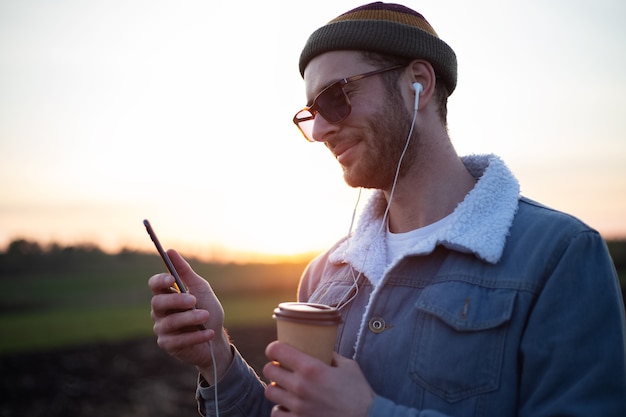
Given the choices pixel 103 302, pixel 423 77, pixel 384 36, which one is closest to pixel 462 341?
pixel 423 77

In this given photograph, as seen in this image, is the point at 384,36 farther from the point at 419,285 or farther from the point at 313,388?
the point at 313,388

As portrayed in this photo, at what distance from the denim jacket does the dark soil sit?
8.42 meters

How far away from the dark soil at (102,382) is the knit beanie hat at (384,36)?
8.76 m

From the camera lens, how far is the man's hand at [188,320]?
6.48 feet

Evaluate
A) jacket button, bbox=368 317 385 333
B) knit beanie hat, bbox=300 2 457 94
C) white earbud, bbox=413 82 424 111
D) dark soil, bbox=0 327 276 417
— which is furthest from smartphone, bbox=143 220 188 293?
dark soil, bbox=0 327 276 417

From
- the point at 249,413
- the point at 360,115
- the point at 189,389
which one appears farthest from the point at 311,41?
the point at 189,389

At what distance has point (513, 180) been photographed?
7.38 feet

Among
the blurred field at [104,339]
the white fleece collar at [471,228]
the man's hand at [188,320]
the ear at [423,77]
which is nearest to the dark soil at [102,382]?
the blurred field at [104,339]

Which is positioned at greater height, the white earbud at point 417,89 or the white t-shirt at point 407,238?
the white earbud at point 417,89

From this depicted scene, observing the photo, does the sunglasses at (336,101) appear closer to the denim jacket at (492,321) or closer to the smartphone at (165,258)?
the denim jacket at (492,321)

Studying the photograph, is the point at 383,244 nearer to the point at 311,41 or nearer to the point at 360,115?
the point at 360,115

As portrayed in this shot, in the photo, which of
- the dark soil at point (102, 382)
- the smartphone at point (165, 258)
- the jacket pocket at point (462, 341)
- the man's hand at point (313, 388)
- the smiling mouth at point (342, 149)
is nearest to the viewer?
the man's hand at point (313, 388)

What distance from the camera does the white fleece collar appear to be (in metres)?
1.98

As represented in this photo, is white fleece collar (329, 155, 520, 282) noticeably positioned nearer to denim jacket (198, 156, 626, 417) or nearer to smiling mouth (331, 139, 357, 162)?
denim jacket (198, 156, 626, 417)
